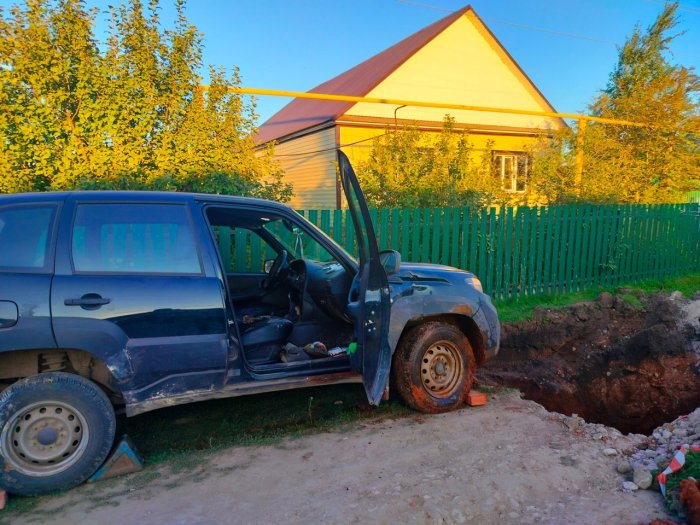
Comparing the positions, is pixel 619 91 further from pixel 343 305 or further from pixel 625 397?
pixel 343 305

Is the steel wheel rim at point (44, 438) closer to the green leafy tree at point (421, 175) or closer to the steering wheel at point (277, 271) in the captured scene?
the steering wheel at point (277, 271)

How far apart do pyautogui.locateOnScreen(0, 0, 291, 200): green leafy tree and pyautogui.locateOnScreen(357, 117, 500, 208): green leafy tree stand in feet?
7.88

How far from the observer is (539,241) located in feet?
29.5

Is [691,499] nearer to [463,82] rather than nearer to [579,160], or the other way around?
[579,160]

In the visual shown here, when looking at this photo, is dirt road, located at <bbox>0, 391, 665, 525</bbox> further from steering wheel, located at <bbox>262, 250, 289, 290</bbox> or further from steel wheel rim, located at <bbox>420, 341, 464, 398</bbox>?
steering wheel, located at <bbox>262, 250, 289, 290</bbox>

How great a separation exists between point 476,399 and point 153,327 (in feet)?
9.82

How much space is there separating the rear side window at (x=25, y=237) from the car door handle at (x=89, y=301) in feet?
0.98

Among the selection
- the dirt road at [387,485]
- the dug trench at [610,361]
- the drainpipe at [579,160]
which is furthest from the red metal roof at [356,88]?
the dirt road at [387,485]

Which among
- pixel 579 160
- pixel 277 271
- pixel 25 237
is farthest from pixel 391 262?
pixel 579 160

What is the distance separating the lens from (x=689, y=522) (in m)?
2.76

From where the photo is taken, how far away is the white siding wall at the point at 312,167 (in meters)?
15.3

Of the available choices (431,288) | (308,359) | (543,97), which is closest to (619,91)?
(543,97)

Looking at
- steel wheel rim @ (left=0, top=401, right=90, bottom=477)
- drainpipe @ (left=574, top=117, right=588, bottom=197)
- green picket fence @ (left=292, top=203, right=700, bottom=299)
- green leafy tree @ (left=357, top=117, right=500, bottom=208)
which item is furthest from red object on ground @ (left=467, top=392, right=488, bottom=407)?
drainpipe @ (left=574, top=117, right=588, bottom=197)

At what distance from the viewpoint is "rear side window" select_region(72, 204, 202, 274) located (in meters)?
3.38
